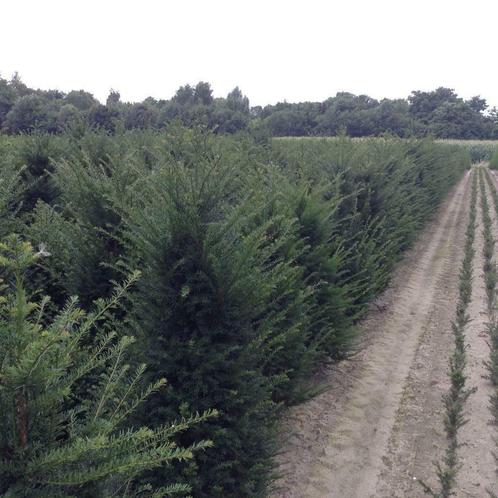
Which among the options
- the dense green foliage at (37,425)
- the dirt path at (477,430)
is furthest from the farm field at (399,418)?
the dense green foliage at (37,425)

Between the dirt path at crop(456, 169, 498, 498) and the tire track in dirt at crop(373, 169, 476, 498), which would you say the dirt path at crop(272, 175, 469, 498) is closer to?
the tire track in dirt at crop(373, 169, 476, 498)

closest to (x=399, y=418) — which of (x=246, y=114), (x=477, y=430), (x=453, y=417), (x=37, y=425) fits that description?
(x=453, y=417)

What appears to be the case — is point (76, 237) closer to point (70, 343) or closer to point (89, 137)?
point (70, 343)

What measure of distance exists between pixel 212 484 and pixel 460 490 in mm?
2813

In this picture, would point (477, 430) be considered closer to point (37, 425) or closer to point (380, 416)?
point (380, 416)

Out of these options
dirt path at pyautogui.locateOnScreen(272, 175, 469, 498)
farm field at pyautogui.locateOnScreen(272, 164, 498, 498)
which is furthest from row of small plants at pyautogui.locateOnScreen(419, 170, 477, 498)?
dirt path at pyautogui.locateOnScreen(272, 175, 469, 498)

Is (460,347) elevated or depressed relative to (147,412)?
depressed

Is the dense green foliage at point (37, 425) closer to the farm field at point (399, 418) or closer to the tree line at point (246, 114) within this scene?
the farm field at point (399, 418)

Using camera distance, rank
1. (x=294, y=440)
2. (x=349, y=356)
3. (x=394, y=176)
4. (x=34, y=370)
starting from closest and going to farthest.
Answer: (x=34, y=370), (x=294, y=440), (x=349, y=356), (x=394, y=176)

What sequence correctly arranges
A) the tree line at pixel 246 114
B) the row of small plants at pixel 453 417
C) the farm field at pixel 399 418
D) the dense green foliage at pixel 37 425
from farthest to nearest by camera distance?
the tree line at pixel 246 114
the farm field at pixel 399 418
the row of small plants at pixel 453 417
the dense green foliage at pixel 37 425

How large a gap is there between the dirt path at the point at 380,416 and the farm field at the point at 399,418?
0.04ft

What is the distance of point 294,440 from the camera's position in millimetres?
5906

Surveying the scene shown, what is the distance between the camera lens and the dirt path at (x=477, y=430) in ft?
17.4

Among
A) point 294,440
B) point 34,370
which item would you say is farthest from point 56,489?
point 294,440
